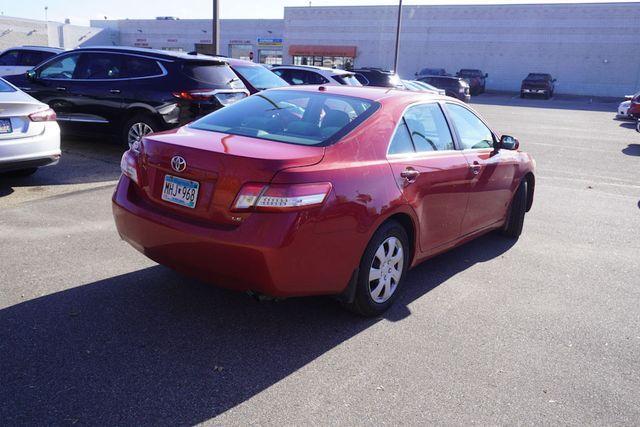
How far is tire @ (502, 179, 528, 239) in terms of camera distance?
588cm

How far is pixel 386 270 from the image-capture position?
3.87 meters

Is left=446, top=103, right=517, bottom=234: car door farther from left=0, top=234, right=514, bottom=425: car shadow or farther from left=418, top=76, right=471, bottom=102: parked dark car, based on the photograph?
left=418, top=76, right=471, bottom=102: parked dark car

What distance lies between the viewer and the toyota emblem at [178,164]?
3.36 meters

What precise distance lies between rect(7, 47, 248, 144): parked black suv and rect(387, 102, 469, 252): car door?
499 centimetres

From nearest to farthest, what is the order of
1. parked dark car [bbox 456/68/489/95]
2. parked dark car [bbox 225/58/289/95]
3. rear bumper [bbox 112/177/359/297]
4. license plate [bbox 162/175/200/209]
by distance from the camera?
1. rear bumper [bbox 112/177/359/297]
2. license plate [bbox 162/175/200/209]
3. parked dark car [bbox 225/58/289/95]
4. parked dark car [bbox 456/68/489/95]

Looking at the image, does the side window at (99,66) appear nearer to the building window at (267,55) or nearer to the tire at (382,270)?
the tire at (382,270)

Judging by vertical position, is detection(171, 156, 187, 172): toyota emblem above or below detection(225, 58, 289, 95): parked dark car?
below

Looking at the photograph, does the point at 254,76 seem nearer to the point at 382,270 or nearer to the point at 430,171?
the point at 430,171

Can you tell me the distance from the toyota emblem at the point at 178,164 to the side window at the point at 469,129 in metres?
2.51

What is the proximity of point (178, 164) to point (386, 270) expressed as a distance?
1.61 meters

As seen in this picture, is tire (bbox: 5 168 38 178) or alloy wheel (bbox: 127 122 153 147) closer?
tire (bbox: 5 168 38 178)

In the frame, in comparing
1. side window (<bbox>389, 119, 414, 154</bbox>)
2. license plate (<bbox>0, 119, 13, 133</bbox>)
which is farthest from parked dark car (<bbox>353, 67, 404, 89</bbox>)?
side window (<bbox>389, 119, 414, 154</bbox>)

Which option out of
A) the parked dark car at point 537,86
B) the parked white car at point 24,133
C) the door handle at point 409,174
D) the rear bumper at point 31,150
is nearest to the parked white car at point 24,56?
the parked white car at point 24,133

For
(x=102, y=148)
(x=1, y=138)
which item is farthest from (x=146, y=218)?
(x=102, y=148)
